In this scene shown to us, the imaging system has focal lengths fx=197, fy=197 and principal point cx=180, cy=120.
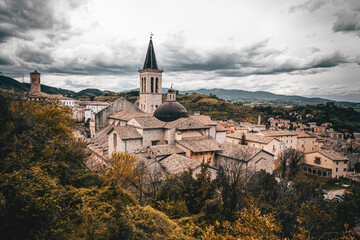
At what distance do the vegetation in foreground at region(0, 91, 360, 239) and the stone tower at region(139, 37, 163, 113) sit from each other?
22.2m

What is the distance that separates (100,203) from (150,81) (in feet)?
106

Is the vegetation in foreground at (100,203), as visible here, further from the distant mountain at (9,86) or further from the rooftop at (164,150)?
the distant mountain at (9,86)

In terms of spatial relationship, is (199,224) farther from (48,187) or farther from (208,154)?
(208,154)

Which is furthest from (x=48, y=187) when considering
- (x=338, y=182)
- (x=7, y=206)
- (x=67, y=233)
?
(x=338, y=182)

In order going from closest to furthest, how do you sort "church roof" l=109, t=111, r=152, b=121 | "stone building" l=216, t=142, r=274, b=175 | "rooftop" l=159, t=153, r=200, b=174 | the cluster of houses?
"rooftop" l=159, t=153, r=200, b=174
the cluster of houses
"stone building" l=216, t=142, r=274, b=175
"church roof" l=109, t=111, r=152, b=121

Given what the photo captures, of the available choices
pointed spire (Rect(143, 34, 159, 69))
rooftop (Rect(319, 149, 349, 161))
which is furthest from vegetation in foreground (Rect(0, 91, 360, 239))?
rooftop (Rect(319, 149, 349, 161))

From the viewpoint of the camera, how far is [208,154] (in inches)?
1135

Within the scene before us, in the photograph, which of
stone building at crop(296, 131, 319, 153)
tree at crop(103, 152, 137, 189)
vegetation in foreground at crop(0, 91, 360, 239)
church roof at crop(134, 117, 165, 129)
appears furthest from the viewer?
stone building at crop(296, 131, 319, 153)

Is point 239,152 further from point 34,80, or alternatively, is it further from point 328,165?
point 34,80

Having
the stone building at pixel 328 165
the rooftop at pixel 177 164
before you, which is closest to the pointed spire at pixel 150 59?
the rooftop at pixel 177 164

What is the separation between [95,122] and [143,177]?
2728 centimetres

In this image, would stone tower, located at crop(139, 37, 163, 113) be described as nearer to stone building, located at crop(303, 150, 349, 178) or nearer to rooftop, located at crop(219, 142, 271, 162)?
rooftop, located at crop(219, 142, 271, 162)

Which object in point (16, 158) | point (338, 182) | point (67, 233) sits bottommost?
point (338, 182)

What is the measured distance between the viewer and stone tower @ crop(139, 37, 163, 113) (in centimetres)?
4078
